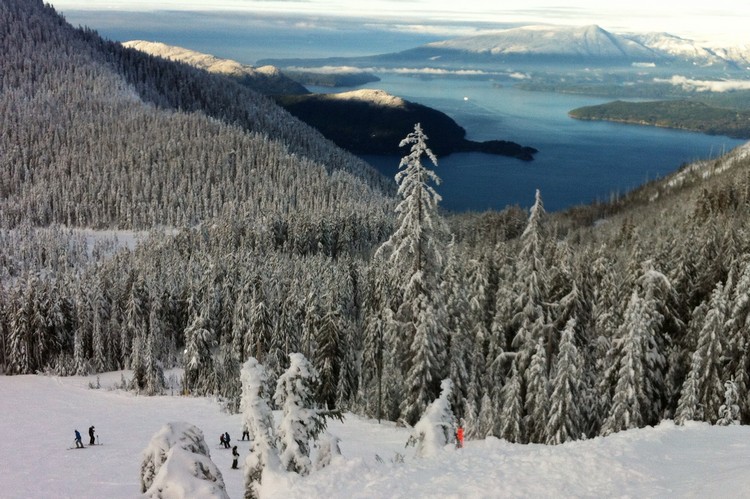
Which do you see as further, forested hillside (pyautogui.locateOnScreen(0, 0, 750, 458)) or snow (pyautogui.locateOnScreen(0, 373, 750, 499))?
forested hillside (pyautogui.locateOnScreen(0, 0, 750, 458))

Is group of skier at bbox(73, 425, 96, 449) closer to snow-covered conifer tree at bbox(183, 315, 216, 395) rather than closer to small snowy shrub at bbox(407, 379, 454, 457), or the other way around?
small snowy shrub at bbox(407, 379, 454, 457)

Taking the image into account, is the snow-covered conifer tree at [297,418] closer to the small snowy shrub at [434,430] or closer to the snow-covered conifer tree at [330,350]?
the small snowy shrub at [434,430]

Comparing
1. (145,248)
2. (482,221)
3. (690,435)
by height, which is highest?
(690,435)

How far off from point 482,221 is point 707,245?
97211 mm

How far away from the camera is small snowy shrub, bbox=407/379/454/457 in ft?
71.8

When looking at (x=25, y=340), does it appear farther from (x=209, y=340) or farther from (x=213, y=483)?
(x=213, y=483)

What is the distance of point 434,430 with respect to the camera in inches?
873

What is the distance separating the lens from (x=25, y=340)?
8794 centimetres

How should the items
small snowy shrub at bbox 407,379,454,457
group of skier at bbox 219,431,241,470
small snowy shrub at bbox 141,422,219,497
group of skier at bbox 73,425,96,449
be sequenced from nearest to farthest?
1. small snowy shrub at bbox 141,422,219,497
2. small snowy shrub at bbox 407,379,454,457
3. group of skier at bbox 219,431,241,470
4. group of skier at bbox 73,425,96,449

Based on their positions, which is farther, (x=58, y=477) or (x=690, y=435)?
(x=58, y=477)

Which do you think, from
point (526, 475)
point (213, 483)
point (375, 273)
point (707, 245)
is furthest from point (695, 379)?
point (375, 273)

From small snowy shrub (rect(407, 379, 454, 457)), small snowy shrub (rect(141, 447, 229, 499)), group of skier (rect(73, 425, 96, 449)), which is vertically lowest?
group of skier (rect(73, 425, 96, 449))

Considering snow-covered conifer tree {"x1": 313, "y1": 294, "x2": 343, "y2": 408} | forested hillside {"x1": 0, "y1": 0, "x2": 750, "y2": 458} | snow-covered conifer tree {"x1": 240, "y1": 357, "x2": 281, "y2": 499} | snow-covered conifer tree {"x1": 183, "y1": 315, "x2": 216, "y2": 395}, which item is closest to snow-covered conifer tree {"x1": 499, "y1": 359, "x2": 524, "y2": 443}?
forested hillside {"x1": 0, "y1": 0, "x2": 750, "y2": 458}

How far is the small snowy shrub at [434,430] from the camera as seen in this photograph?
71.8 feet
